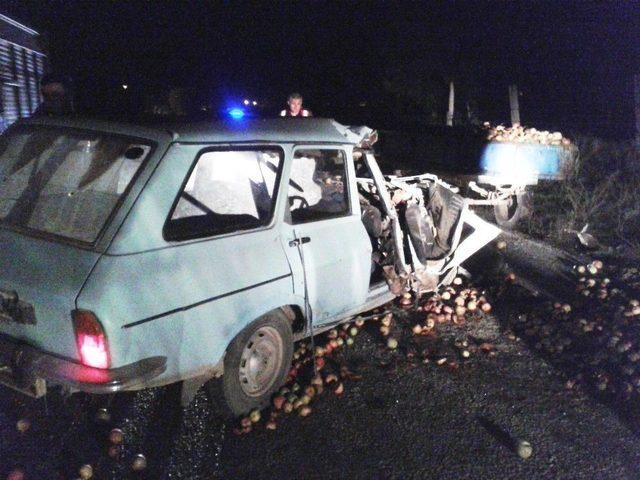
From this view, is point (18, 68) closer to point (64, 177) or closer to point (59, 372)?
point (64, 177)

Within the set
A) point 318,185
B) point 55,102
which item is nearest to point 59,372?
A: point 55,102

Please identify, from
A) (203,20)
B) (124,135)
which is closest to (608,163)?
(124,135)

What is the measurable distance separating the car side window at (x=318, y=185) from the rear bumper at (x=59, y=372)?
1622mm

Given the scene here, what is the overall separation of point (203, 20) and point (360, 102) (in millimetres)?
12895

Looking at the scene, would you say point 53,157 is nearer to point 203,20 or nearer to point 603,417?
point 603,417

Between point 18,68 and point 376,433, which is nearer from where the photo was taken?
point 376,433

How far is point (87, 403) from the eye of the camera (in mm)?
4156

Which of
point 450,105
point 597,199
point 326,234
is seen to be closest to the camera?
point 326,234

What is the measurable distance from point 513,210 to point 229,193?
664 cm

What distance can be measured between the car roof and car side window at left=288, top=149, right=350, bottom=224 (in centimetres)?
14

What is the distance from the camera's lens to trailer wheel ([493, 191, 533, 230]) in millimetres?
9633

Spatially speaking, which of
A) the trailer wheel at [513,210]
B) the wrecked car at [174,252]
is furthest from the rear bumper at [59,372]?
the trailer wheel at [513,210]

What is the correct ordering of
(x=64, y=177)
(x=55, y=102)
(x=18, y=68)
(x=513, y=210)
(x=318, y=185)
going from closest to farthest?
1. (x=64, y=177)
2. (x=55, y=102)
3. (x=318, y=185)
4. (x=513, y=210)
5. (x=18, y=68)

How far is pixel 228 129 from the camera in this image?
12.1ft
